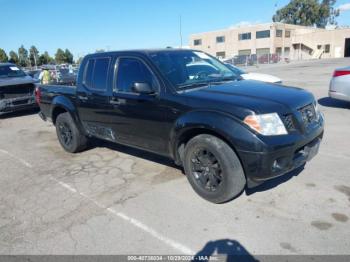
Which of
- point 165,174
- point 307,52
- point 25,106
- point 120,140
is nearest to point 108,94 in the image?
point 120,140

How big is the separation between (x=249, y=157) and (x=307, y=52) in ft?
240

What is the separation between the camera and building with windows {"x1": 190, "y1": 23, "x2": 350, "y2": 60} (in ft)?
206

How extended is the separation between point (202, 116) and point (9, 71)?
1092cm

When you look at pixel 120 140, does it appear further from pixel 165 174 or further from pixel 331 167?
pixel 331 167

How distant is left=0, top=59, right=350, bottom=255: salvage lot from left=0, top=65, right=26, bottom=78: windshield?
747cm

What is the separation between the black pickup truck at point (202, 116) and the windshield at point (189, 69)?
2 centimetres

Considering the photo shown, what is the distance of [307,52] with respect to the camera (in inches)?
2717

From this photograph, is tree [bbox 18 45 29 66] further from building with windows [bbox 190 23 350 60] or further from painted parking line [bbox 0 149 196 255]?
painted parking line [bbox 0 149 196 255]

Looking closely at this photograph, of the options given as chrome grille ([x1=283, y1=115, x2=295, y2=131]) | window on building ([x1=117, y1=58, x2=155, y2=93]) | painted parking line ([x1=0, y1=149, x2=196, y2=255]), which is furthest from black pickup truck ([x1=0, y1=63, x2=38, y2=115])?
chrome grille ([x1=283, y1=115, x2=295, y2=131])

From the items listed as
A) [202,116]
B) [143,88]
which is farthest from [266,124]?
[143,88]

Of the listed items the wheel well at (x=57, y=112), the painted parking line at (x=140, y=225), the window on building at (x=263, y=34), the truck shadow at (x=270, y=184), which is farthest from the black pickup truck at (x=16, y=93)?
the window on building at (x=263, y=34)

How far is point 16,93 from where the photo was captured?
11094mm

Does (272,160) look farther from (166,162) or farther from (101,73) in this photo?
(101,73)

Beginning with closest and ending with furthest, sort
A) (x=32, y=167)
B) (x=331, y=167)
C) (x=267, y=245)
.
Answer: (x=267, y=245) < (x=331, y=167) < (x=32, y=167)
